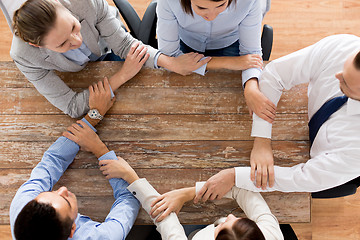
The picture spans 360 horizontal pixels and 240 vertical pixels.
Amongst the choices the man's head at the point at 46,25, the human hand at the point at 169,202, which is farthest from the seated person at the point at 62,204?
the man's head at the point at 46,25

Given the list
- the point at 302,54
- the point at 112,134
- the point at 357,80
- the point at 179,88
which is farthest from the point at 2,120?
the point at 357,80

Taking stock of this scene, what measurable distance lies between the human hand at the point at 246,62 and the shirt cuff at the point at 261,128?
28 cm

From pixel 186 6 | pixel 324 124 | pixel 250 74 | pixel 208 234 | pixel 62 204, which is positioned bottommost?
Answer: pixel 208 234

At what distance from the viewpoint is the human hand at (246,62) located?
1.68 meters

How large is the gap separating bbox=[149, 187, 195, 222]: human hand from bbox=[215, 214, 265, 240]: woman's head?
0.22 m

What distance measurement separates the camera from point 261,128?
1582 mm

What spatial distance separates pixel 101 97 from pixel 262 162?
0.87m

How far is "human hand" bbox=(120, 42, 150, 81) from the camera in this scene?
1.69m

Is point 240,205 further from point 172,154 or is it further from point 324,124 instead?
point 324,124

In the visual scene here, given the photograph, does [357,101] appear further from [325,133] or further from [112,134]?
[112,134]

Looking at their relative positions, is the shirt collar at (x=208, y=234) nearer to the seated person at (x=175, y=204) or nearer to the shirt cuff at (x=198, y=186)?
the seated person at (x=175, y=204)

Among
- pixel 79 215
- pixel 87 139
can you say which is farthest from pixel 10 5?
pixel 79 215

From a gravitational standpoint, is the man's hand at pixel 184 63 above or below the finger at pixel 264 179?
above

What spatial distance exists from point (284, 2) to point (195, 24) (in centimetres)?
137
